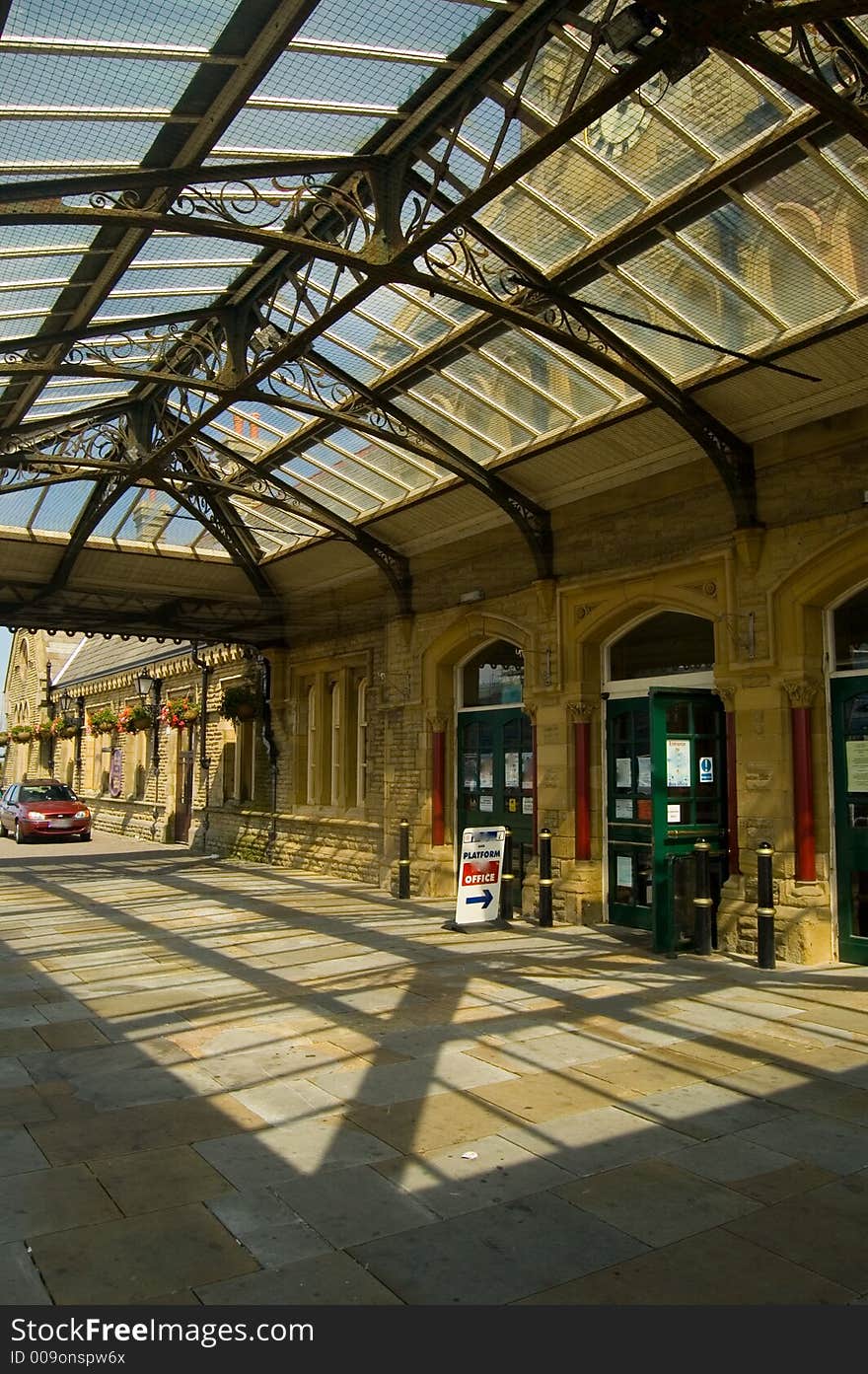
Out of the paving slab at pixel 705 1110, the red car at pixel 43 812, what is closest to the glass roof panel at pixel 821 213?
the paving slab at pixel 705 1110

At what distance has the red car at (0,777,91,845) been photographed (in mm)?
24750

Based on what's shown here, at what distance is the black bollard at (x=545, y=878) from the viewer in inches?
469

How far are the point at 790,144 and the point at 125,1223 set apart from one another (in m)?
7.82

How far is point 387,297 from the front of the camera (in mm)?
10031

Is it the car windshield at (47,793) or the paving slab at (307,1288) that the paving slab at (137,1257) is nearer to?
the paving slab at (307,1288)

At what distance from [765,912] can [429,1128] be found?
16.6ft

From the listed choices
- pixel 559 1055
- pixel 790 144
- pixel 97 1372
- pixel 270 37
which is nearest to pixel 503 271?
pixel 790 144

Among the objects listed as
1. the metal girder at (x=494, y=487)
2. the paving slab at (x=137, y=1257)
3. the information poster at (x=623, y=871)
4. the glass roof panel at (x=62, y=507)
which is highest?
the glass roof panel at (x=62, y=507)

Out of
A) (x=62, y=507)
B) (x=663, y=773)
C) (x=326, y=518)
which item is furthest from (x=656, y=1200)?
(x=62, y=507)

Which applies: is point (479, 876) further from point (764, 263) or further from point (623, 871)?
point (764, 263)

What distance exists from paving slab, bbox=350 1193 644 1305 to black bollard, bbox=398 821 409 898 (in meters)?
10.1

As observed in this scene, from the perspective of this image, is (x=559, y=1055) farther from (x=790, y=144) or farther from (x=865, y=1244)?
(x=790, y=144)

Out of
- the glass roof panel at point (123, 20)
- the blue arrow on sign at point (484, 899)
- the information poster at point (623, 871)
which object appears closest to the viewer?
the glass roof panel at point (123, 20)

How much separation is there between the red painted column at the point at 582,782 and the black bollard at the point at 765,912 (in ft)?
9.71
